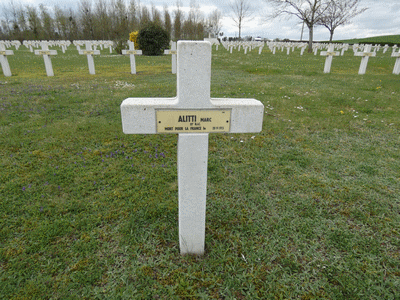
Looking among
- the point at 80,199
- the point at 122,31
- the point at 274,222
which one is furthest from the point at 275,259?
the point at 122,31

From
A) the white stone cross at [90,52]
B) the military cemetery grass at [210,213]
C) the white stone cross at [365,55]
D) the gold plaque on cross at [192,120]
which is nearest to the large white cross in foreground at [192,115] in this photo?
the gold plaque on cross at [192,120]

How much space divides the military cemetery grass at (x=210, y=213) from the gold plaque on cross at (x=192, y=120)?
48.9 inches

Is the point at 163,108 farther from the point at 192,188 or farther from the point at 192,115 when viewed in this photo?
the point at 192,188

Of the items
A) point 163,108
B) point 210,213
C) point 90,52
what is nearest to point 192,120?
point 163,108

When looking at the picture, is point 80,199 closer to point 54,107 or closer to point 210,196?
point 210,196

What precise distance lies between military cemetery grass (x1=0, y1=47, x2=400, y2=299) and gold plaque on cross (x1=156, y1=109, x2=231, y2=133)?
1242 millimetres

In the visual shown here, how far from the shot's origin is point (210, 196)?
3172 mm

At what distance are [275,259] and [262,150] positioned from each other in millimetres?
2413

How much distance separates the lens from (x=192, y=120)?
1.85 m

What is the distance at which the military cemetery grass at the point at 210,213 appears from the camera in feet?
6.68

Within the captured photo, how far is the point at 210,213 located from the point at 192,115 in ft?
4.81

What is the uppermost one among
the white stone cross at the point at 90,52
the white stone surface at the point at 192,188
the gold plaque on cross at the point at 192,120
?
the white stone cross at the point at 90,52

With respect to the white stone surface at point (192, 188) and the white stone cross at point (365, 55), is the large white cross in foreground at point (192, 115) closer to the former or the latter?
the white stone surface at point (192, 188)

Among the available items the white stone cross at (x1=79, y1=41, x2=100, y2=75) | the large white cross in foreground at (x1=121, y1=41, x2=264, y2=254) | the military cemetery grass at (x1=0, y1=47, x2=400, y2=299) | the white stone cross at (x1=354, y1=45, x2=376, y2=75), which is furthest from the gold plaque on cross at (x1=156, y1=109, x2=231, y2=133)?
the white stone cross at (x1=354, y1=45, x2=376, y2=75)
